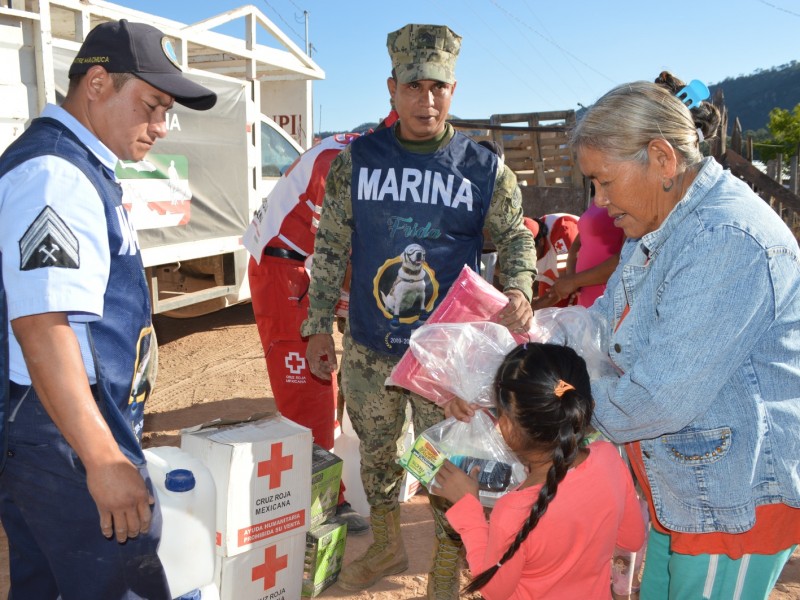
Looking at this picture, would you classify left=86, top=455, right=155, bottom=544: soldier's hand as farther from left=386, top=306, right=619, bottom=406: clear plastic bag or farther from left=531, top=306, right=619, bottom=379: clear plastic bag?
left=531, top=306, right=619, bottom=379: clear plastic bag

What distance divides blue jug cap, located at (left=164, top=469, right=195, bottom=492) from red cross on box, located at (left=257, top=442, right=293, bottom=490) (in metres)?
0.56

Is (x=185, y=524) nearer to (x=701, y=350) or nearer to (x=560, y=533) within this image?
(x=560, y=533)

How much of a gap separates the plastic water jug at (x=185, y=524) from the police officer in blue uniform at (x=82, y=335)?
220mm

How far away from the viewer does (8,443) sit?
5.12 ft

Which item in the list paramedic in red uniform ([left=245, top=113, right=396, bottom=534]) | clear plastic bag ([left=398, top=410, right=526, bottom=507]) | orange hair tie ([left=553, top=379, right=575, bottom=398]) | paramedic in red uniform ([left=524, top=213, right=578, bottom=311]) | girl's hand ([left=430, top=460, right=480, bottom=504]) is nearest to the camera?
orange hair tie ([left=553, top=379, right=575, bottom=398])

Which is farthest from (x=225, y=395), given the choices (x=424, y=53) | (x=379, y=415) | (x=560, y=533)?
(x=560, y=533)

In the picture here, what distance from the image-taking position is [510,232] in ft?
9.36

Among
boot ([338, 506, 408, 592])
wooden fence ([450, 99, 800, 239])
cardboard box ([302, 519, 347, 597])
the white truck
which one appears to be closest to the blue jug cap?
cardboard box ([302, 519, 347, 597])

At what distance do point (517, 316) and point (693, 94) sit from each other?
2.78 ft

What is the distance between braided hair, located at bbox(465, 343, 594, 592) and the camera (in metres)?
1.68

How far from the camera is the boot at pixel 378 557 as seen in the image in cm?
305

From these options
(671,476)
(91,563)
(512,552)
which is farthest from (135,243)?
(671,476)

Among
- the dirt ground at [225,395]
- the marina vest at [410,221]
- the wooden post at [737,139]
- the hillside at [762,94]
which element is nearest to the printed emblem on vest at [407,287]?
the marina vest at [410,221]

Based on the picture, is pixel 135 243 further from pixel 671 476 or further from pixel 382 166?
pixel 671 476
